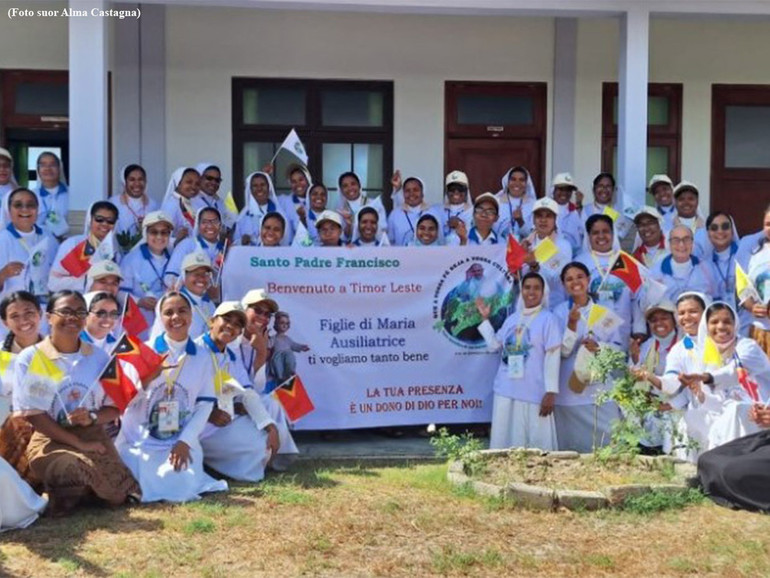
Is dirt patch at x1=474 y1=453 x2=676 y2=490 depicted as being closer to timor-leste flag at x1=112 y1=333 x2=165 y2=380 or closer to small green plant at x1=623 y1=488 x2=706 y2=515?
small green plant at x1=623 y1=488 x2=706 y2=515

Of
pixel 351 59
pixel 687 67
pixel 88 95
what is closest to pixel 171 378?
pixel 88 95

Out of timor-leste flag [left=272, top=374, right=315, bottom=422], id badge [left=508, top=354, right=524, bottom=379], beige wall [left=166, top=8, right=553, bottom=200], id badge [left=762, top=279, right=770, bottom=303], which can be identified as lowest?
timor-leste flag [left=272, top=374, right=315, bottom=422]

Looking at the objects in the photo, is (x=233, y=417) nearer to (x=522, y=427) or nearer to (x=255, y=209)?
(x=522, y=427)

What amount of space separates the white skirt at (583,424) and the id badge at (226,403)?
2.36 metres

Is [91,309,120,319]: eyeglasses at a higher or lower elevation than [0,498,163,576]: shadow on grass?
higher

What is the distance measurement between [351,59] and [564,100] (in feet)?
7.63

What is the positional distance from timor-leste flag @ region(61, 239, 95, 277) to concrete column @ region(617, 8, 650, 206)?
185 inches

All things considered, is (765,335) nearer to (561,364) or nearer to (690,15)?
(561,364)

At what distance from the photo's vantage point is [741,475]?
5.19 metres

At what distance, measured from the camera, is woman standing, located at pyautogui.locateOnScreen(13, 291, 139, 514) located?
16.2ft

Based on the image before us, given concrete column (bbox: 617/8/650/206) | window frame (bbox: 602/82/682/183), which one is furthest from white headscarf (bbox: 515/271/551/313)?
window frame (bbox: 602/82/682/183)

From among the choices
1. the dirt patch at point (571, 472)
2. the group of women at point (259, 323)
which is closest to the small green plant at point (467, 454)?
the dirt patch at point (571, 472)

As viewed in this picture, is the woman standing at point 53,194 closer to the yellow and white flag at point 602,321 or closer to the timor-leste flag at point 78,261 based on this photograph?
the timor-leste flag at point 78,261

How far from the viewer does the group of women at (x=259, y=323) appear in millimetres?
5105
